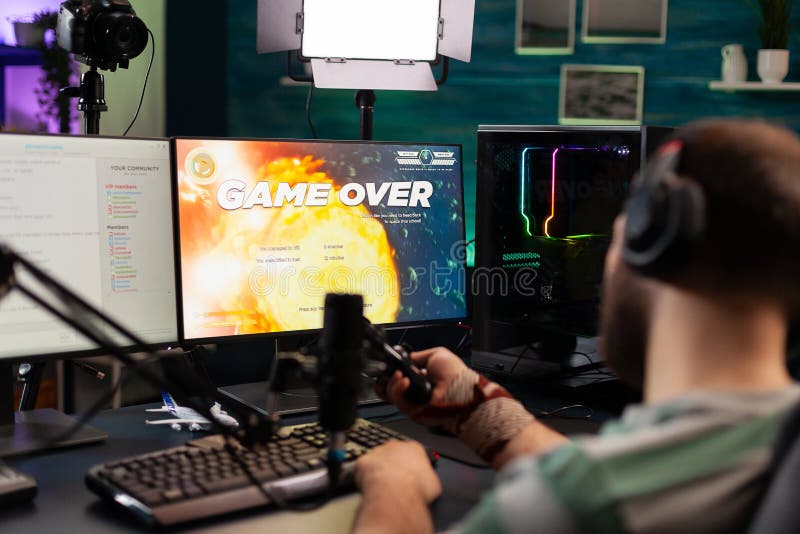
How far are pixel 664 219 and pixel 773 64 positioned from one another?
304cm

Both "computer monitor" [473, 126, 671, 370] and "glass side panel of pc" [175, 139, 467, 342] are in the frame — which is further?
"computer monitor" [473, 126, 671, 370]

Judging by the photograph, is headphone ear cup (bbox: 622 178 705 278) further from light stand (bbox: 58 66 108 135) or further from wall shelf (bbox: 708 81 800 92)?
wall shelf (bbox: 708 81 800 92)

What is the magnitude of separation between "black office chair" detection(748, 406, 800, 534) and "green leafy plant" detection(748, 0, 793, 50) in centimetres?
316

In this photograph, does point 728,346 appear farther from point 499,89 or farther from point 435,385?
point 499,89

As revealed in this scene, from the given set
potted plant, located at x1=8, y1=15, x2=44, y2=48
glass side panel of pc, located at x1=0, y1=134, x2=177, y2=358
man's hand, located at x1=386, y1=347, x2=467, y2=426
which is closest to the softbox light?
glass side panel of pc, located at x1=0, y1=134, x2=177, y2=358

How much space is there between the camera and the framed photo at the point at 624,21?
367 cm

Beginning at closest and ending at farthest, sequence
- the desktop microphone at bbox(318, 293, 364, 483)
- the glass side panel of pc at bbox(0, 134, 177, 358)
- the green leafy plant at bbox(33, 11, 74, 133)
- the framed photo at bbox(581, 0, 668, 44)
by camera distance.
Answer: the desktop microphone at bbox(318, 293, 364, 483) → the glass side panel of pc at bbox(0, 134, 177, 358) → the green leafy plant at bbox(33, 11, 74, 133) → the framed photo at bbox(581, 0, 668, 44)

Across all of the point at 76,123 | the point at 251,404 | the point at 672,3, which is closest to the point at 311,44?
the point at 251,404

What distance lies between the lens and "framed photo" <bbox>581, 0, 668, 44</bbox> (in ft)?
12.0

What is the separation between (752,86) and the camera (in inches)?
137

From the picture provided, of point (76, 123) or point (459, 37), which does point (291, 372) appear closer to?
point (459, 37)

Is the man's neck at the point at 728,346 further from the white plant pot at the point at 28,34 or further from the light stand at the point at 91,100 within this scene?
the white plant pot at the point at 28,34

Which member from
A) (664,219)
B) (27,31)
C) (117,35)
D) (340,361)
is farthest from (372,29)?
(27,31)

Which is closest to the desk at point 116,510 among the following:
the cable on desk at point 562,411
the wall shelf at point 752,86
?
the cable on desk at point 562,411
